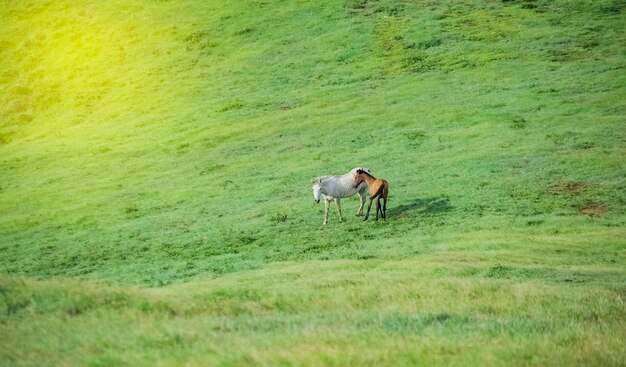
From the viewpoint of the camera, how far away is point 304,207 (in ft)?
104

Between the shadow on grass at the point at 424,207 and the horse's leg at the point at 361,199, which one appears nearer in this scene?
the shadow on grass at the point at 424,207

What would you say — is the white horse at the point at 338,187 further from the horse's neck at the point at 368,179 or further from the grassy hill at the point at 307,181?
the grassy hill at the point at 307,181

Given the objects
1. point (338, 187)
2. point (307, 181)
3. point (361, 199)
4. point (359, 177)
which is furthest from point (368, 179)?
point (307, 181)

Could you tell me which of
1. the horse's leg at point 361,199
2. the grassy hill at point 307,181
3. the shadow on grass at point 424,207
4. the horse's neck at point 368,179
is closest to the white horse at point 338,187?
the horse's leg at point 361,199

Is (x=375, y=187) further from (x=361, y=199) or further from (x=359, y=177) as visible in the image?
(x=361, y=199)

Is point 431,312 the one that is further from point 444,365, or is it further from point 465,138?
point 465,138

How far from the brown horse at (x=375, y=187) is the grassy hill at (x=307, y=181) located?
94 centimetres

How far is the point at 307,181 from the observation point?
36844 millimetres

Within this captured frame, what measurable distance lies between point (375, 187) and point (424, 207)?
3.13 m

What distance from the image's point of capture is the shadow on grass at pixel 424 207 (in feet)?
92.0

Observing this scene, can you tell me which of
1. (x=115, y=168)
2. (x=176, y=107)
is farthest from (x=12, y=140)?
(x=115, y=168)

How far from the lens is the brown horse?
27.4 m

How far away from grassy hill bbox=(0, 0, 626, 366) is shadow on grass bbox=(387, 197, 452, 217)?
20 centimetres

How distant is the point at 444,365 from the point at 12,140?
66517mm
